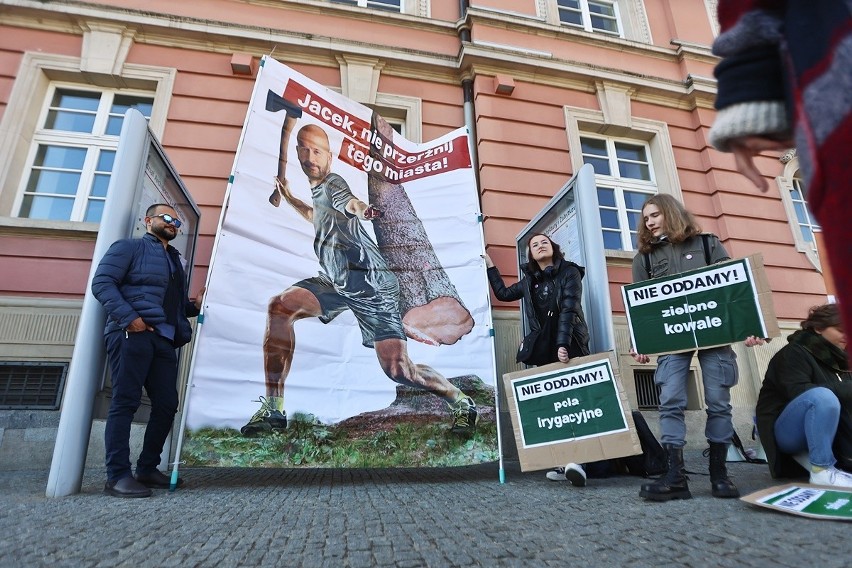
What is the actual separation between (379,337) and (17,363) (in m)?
3.83

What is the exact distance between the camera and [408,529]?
1.98 meters

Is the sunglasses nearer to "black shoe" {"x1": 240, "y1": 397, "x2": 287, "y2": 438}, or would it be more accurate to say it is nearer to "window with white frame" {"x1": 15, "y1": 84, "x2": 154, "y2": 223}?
"black shoe" {"x1": 240, "y1": 397, "x2": 287, "y2": 438}

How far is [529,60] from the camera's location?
275 inches

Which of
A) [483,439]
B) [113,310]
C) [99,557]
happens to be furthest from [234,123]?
[99,557]

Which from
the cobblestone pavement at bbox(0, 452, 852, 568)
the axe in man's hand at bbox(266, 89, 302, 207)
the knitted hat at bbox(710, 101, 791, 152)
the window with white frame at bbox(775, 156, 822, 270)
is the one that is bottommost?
the cobblestone pavement at bbox(0, 452, 852, 568)

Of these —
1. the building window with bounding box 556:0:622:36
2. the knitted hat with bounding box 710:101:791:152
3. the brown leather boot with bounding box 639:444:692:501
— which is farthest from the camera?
the building window with bounding box 556:0:622:36

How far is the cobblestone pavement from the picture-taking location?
5.20 feet

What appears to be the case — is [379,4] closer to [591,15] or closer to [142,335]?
[591,15]

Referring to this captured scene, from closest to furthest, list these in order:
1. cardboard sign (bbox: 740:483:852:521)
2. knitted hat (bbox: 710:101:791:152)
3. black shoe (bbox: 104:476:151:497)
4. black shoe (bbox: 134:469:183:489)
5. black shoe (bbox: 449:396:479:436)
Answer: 1. knitted hat (bbox: 710:101:791:152)
2. cardboard sign (bbox: 740:483:852:521)
3. black shoe (bbox: 104:476:151:497)
4. black shoe (bbox: 134:469:183:489)
5. black shoe (bbox: 449:396:479:436)

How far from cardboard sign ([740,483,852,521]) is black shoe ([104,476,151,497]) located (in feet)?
10.2

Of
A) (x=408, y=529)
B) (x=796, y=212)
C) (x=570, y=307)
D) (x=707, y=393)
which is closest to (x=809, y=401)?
(x=707, y=393)

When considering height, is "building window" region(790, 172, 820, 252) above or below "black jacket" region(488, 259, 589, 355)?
above

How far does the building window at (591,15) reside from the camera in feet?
26.6

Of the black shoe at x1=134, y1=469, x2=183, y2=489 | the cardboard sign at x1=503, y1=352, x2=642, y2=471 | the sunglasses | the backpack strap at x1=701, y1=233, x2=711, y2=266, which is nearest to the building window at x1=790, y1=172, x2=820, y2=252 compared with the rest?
the backpack strap at x1=701, y1=233, x2=711, y2=266
